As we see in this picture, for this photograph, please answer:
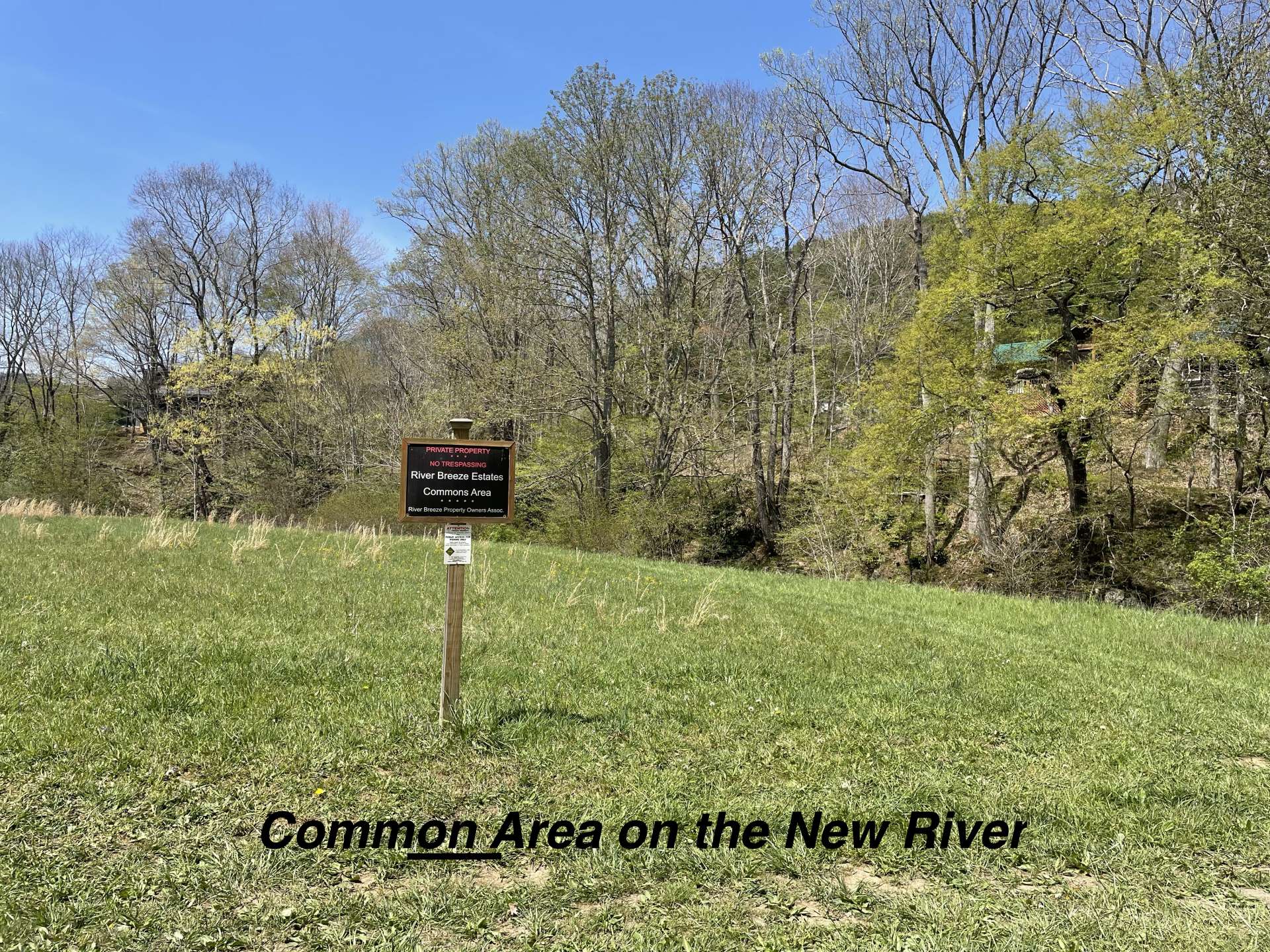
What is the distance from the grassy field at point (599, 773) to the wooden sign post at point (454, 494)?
67 centimetres

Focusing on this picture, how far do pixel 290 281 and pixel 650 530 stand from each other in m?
29.5

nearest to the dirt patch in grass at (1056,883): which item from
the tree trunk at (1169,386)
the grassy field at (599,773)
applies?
the grassy field at (599,773)

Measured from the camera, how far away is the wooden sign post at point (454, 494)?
14.4 feet

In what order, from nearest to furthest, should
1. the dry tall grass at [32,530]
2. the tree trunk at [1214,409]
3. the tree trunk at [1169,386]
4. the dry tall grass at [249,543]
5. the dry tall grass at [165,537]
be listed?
the dry tall grass at [249,543] → the dry tall grass at [165,537] → the dry tall grass at [32,530] → the tree trunk at [1214,409] → the tree trunk at [1169,386]

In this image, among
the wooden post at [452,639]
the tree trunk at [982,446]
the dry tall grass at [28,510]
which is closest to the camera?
the wooden post at [452,639]

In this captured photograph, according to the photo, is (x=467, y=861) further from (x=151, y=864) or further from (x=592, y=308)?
(x=592, y=308)

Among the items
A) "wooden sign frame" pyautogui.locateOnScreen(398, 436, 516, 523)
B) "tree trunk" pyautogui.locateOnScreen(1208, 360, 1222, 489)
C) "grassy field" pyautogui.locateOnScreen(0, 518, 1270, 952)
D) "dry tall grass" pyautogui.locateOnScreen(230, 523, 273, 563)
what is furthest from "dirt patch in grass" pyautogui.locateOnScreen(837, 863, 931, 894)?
"tree trunk" pyautogui.locateOnScreen(1208, 360, 1222, 489)

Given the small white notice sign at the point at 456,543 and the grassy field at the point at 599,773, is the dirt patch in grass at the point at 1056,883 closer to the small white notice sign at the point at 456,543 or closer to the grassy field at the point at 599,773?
the grassy field at the point at 599,773

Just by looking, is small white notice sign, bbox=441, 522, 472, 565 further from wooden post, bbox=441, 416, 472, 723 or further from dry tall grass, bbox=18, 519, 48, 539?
dry tall grass, bbox=18, 519, 48, 539

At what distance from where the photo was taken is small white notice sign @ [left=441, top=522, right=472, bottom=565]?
444cm

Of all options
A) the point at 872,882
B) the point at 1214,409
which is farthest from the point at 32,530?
the point at 1214,409

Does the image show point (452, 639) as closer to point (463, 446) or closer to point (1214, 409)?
point (463, 446)

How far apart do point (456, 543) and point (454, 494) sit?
0.33 metres

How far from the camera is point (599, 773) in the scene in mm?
4020
